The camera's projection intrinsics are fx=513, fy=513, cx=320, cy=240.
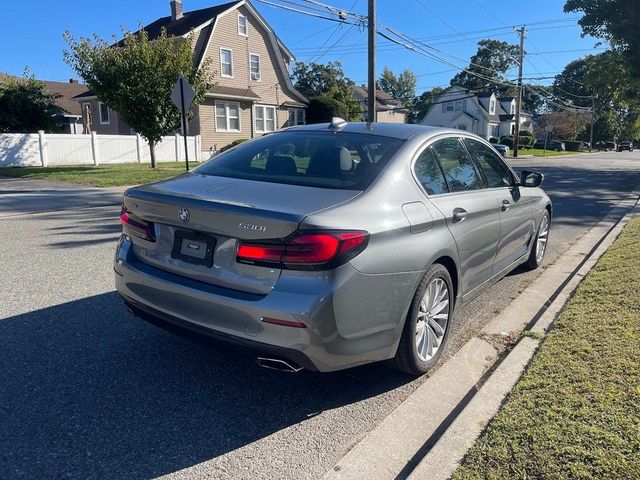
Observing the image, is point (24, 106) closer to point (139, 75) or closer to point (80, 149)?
point (80, 149)

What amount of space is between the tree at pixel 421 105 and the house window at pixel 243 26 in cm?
4935

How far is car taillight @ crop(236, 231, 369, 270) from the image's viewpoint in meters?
2.62

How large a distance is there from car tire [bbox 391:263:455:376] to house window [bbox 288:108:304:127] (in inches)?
1266

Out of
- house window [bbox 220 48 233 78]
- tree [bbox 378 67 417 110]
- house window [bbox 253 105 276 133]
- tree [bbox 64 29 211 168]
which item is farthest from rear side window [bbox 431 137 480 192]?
tree [bbox 378 67 417 110]

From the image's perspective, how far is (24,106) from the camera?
25.0m

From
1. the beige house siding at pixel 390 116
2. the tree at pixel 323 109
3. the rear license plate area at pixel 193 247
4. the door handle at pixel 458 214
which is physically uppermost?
the beige house siding at pixel 390 116

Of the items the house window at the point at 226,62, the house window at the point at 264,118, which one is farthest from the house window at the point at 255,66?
the house window at the point at 264,118

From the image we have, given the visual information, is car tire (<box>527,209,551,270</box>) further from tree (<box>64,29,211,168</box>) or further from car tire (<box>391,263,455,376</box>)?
tree (<box>64,29,211,168</box>)

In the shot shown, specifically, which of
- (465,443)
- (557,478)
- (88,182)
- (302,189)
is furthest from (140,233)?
(88,182)

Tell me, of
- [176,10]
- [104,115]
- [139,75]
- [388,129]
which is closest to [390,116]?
[176,10]

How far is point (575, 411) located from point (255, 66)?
31788mm

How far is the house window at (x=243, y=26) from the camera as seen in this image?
99.3 ft

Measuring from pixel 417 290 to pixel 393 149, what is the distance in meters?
1.01

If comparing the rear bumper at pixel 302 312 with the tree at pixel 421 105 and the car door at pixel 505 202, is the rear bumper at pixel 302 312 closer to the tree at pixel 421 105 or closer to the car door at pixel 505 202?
the car door at pixel 505 202
